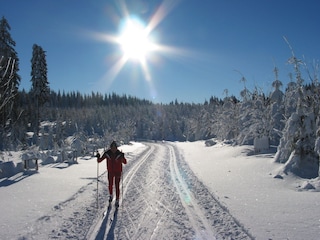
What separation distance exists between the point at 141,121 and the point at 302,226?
366 ft

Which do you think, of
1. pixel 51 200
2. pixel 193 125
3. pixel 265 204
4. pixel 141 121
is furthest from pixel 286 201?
pixel 141 121

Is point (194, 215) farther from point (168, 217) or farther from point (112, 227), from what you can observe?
point (112, 227)

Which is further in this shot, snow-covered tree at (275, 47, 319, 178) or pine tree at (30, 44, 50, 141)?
pine tree at (30, 44, 50, 141)

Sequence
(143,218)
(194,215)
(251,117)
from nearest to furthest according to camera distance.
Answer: (143,218)
(194,215)
(251,117)

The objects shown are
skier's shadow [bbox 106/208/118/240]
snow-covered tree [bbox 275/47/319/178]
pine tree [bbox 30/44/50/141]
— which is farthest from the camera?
pine tree [bbox 30/44/50/141]

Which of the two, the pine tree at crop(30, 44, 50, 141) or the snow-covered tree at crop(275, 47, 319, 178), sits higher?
the pine tree at crop(30, 44, 50, 141)

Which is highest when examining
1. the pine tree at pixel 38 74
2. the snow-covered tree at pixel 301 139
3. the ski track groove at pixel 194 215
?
the pine tree at pixel 38 74

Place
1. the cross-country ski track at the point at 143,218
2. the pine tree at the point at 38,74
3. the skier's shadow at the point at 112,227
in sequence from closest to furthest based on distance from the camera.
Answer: the skier's shadow at the point at 112,227
the cross-country ski track at the point at 143,218
the pine tree at the point at 38,74

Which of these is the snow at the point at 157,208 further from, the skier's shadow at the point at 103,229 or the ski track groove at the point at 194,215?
the skier's shadow at the point at 103,229

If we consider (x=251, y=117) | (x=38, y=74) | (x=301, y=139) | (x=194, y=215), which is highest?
(x=38, y=74)

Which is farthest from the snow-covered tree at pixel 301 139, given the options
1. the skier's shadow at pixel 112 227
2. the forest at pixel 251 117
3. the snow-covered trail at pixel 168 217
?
the skier's shadow at pixel 112 227

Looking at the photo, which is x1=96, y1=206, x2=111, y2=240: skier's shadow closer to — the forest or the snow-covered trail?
the snow-covered trail

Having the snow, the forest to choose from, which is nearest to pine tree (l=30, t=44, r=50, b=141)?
the forest

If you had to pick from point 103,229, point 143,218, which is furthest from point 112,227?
point 143,218
